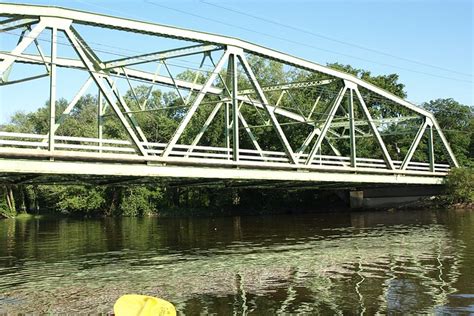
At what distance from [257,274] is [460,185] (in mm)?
43427

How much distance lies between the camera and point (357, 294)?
14.8 meters

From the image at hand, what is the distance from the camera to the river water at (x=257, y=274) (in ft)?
46.2

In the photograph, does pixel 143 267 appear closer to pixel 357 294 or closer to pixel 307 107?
pixel 357 294

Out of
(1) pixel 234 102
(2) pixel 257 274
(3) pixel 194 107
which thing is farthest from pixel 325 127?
(2) pixel 257 274

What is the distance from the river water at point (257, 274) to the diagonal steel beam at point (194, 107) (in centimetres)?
552

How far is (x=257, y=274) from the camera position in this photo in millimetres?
18875

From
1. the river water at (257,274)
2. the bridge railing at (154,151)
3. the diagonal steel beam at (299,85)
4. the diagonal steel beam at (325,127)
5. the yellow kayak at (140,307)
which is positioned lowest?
the river water at (257,274)

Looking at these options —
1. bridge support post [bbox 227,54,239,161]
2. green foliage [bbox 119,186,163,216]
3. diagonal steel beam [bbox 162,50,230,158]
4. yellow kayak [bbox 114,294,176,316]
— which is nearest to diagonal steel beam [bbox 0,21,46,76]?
diagonal steel beam [bbox 162,50,230,158]

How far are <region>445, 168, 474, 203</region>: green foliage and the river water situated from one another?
2518 cm

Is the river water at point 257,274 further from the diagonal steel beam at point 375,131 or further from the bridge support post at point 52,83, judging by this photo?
the diagonal steel beam at point 375,131

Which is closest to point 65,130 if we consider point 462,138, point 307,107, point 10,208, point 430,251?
point 10,208

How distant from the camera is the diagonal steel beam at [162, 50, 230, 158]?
2831cm

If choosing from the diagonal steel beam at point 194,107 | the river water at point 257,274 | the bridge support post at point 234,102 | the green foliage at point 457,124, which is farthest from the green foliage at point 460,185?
the diagonal steel beam at point 194,107

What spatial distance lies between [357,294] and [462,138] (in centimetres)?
6309
